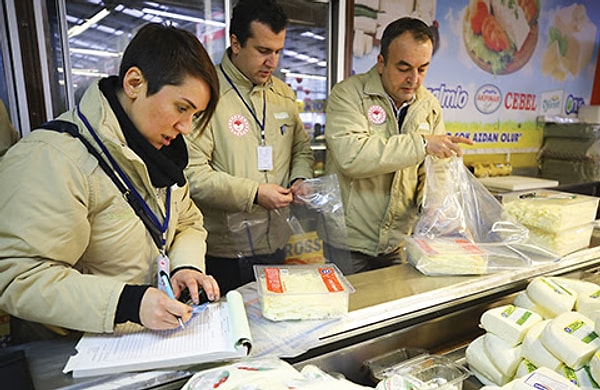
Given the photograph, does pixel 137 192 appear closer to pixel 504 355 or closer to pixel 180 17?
pixel 504 355

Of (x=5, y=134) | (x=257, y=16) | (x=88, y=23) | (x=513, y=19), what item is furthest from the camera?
(x=513, y=19)

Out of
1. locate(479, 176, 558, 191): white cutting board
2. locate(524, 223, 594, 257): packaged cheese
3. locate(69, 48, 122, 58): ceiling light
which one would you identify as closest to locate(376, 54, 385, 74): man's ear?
locate(524, 223, 594, 257): packaged cheese

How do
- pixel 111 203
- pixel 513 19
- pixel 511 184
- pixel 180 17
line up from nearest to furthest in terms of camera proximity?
pixel 111 203, pixel 180 17, pixel 511 184, pixel 513 19

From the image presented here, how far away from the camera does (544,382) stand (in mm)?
770

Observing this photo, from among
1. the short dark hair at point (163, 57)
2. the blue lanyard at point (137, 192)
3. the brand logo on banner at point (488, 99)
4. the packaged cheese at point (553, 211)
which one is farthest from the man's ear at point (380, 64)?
the brand logo on banner at point (488, 99)

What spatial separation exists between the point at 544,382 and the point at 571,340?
0.57ft

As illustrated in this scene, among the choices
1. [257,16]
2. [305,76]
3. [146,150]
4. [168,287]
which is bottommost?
[168,287]

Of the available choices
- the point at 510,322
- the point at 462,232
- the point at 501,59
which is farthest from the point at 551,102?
the point at 510,322

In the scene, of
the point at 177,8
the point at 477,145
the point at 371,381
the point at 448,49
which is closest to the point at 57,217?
the point at 371,381

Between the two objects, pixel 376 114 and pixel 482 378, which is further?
pixel 376 114

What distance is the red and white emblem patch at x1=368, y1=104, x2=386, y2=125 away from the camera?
1.81m

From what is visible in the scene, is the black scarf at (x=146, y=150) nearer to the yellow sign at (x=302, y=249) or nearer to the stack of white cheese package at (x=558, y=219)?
the yellow sign at (x=302, y=249)

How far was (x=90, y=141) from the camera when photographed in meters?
0.96

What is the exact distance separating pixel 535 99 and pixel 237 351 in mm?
4410
